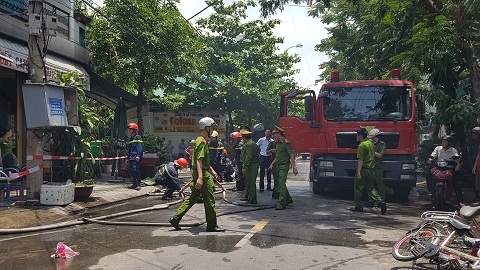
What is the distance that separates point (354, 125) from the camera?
10898 mm

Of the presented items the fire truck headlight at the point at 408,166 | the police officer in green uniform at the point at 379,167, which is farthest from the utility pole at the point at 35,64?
the fire truck headlight at the point at 408,166

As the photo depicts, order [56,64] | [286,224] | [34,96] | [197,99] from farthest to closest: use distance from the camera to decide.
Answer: [197,99], [56,64], [34,96], [286,224]

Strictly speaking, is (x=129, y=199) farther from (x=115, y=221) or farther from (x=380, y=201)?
(x=380, y=201)

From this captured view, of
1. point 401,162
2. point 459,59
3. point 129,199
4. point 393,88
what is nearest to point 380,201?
point 401,162

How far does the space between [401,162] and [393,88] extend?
6.14ft

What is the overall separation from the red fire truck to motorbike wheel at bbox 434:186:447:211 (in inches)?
39.8

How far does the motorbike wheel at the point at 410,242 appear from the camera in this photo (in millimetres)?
5109

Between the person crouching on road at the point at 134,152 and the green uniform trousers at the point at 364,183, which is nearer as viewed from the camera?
the green uniform trousers at the point at 364,183

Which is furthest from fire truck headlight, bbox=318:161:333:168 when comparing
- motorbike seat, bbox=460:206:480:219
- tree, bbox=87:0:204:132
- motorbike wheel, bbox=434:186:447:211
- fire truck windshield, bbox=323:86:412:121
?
Result: tree, bbox=87:0:204:132

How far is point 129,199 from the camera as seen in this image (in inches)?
445

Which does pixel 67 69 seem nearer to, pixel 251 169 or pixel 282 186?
pixel 251 169

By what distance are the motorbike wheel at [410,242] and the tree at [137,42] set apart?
12.0 meters

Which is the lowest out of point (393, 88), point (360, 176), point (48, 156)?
point (360, 176)

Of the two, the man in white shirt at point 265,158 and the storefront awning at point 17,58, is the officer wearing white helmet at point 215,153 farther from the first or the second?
the storefront awning at point 17,58
